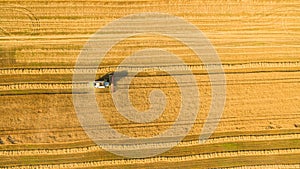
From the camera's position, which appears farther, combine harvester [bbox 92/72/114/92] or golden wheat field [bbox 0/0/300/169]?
combine harvester [bbox 92/72/114/92]

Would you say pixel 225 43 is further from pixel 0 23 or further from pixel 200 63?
pixel 0 23

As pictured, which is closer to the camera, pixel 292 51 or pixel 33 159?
pixel 33 159

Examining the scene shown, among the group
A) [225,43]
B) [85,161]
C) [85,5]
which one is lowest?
[85,161]

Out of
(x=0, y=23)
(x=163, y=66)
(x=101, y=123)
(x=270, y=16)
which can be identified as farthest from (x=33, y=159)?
(x=270, y=16)

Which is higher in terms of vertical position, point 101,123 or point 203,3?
point 203,3

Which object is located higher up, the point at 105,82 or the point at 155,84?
the point at 105,82

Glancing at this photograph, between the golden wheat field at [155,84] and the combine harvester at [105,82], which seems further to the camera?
the combine harvester at [105,82]

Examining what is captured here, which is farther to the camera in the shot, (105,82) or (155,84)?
(155,84)

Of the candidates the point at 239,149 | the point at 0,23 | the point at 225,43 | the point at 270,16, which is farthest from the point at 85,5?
the point at 239,149
